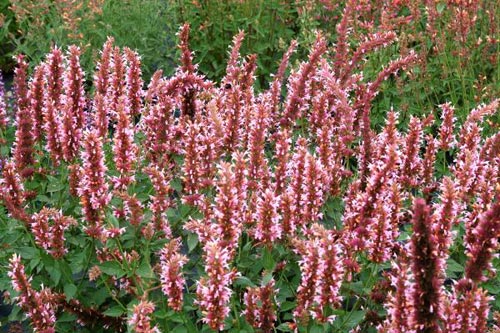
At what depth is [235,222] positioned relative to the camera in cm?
271

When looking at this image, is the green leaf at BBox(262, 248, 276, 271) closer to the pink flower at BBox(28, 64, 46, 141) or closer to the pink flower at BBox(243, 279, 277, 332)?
the pink flower at BBox(243, 279, 277, 332)

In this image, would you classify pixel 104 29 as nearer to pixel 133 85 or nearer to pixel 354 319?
pixel 133 85

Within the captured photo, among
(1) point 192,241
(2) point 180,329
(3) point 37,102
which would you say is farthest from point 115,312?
(3) point 37,102

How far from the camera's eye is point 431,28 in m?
5.33

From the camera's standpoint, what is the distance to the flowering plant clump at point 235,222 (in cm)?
253

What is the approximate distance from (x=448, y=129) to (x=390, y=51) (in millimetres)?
2427

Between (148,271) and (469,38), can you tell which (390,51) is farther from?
(148,271)

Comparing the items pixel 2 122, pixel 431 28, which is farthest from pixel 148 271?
pixel 431 28

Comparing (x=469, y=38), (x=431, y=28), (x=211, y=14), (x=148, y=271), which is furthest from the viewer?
(x=211, y=14)

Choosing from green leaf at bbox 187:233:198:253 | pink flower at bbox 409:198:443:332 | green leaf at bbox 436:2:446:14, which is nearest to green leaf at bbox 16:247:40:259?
green leaf at bbox 187:233:198:253

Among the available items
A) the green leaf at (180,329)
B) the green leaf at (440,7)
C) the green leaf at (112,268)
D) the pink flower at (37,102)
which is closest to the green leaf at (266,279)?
the green leaf at (180,329)

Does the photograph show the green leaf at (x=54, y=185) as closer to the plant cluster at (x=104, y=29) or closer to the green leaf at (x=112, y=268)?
the green leaf at (x=112, y=268)

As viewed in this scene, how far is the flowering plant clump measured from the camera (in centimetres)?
253

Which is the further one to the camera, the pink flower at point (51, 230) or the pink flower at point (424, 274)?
the pink flower at point (51, 230)
